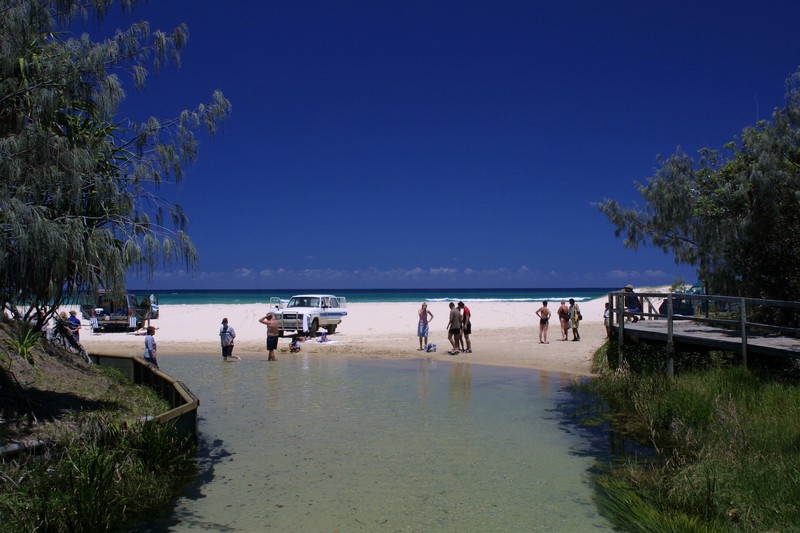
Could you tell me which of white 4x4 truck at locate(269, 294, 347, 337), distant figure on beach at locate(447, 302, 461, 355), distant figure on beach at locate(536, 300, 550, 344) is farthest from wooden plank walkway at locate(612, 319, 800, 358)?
white 4x4 truck at locate(269, 294, 347, 337)

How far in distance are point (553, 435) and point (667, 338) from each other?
11.7 ft

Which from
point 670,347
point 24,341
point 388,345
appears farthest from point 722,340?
point 388,345

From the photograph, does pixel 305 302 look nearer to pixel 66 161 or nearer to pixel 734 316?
pixel 734 316

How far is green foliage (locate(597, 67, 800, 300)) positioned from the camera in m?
12.9

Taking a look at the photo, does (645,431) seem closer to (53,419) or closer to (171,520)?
(171,520)

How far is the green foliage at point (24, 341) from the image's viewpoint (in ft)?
31.9

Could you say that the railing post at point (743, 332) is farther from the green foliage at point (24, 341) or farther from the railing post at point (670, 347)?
the green foliage at point (24, 341)

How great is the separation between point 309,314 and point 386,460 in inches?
768

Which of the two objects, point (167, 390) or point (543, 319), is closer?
point (167, 390)

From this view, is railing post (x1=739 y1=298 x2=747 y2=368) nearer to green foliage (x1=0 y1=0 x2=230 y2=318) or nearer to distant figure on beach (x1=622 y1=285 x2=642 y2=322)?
distant figure on beach (x1=622 y1=285 x2=642 y2=322)

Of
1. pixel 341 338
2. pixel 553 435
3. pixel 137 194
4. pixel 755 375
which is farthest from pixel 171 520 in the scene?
pixel 341 338

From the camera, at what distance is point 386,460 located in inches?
354

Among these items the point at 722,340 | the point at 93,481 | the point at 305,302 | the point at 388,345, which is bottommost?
the point at 388,345

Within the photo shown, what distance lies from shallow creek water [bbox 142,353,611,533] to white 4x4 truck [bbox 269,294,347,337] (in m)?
11.4
